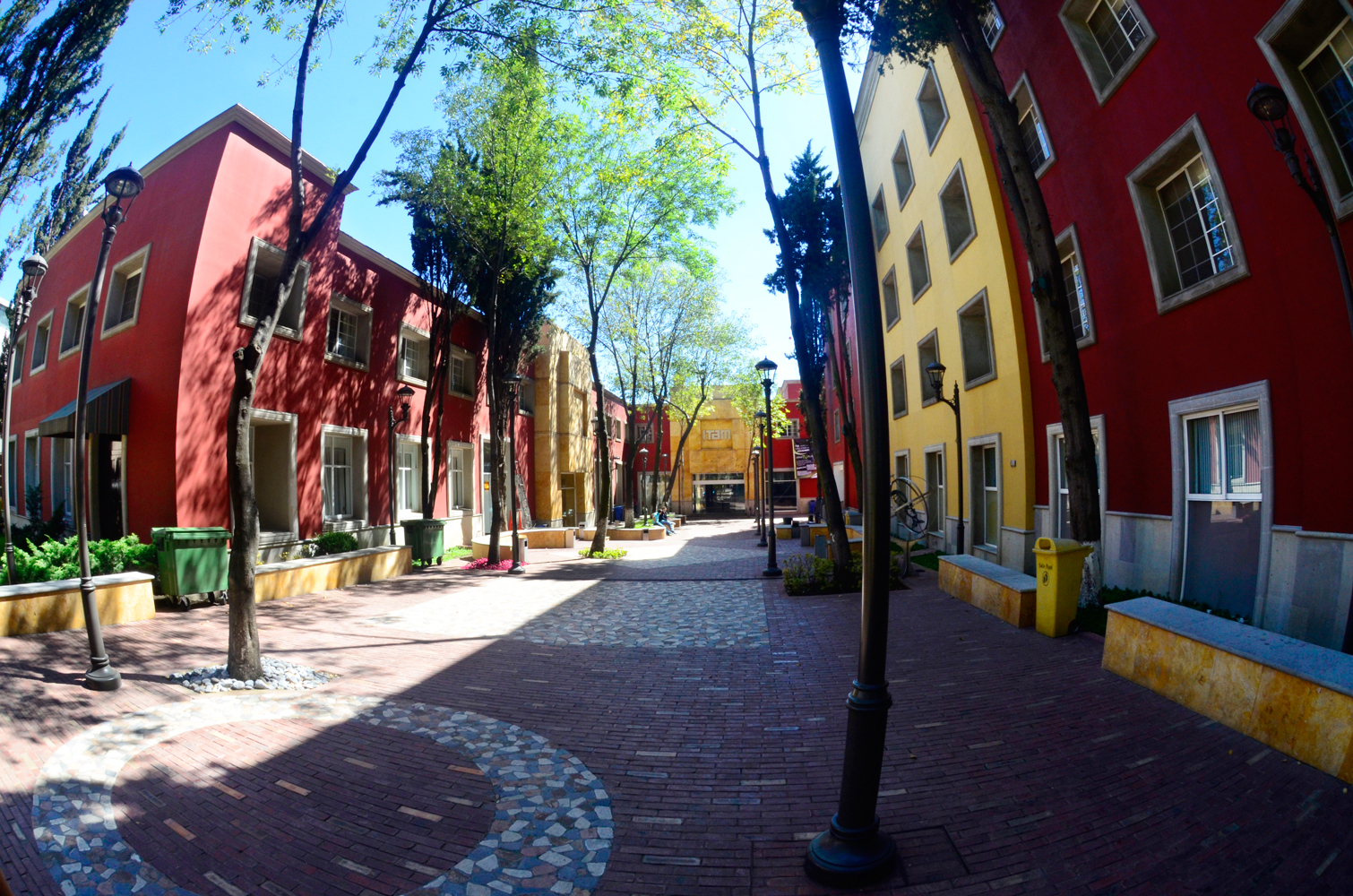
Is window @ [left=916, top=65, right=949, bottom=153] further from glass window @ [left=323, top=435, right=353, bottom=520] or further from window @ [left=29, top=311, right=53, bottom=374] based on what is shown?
window @ [left=29, top=311, right=53, bottom=374]

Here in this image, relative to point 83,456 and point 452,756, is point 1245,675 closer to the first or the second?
point 452,756

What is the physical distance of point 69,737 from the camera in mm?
4418

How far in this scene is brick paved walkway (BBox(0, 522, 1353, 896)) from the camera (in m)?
2.95

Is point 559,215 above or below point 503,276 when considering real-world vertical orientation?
above

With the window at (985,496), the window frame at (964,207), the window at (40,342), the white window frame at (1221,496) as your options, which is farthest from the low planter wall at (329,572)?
the window frame at (964,207)

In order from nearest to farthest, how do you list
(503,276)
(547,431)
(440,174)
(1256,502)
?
(1256,502) → (440,174) → (503,276) → (547,431)

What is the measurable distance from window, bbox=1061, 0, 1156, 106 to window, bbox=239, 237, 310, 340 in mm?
14361

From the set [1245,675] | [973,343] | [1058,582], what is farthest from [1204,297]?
[973,343]

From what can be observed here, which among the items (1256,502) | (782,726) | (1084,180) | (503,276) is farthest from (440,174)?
(1256,502)

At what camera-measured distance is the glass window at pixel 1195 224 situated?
7.64 m

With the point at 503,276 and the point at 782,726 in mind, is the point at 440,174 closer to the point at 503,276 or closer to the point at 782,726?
the point at 503,276

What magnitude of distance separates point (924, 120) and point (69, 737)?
1871 cm

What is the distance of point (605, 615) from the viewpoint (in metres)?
9.88

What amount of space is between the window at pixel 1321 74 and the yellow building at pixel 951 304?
5.07m
